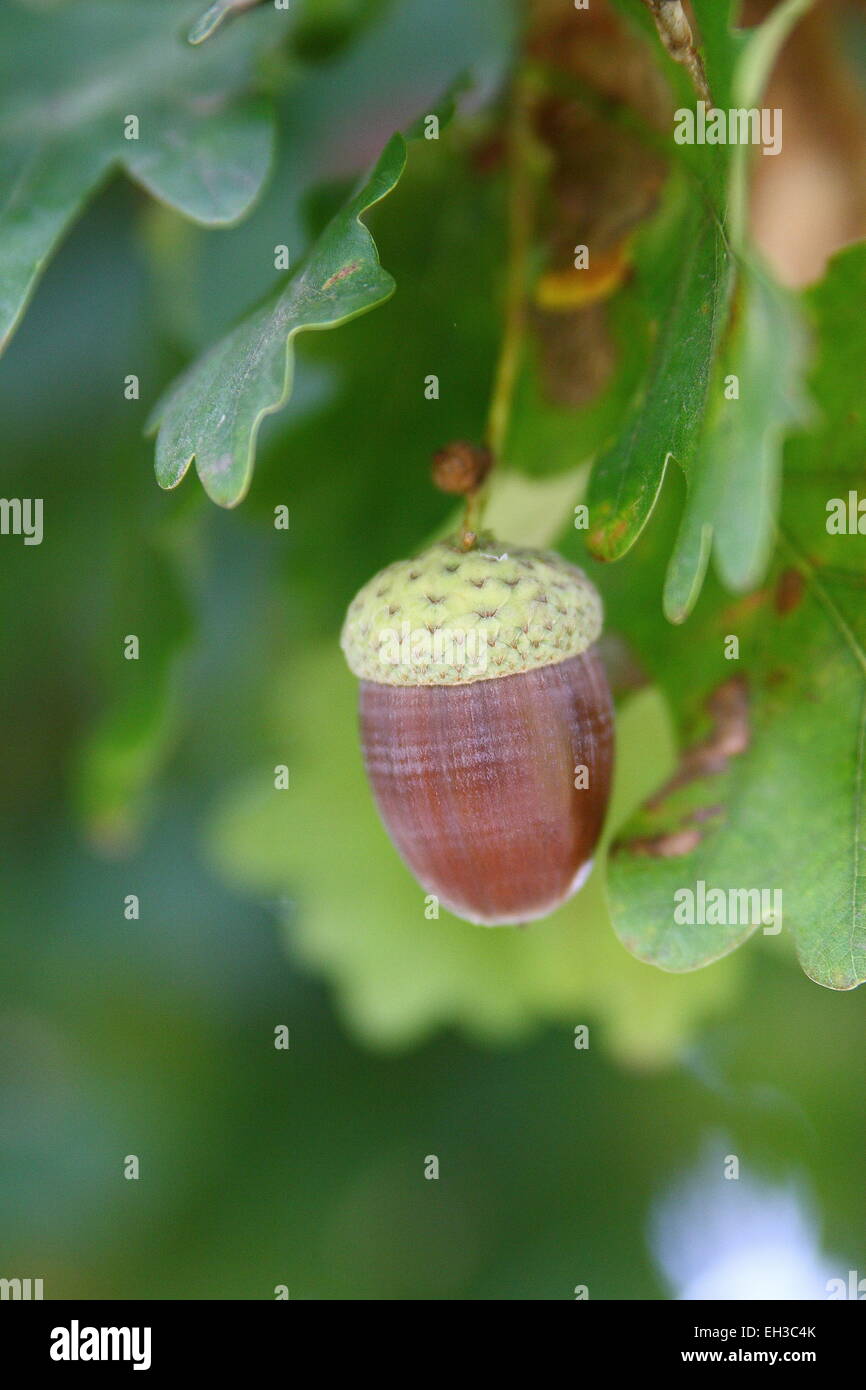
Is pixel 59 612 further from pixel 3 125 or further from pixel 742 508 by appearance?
pixel 742 508

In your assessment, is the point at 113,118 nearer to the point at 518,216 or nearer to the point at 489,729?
the point at 518,216

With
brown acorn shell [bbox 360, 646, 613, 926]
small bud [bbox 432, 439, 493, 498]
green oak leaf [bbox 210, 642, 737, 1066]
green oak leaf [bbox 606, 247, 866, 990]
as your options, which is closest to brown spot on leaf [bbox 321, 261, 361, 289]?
small bud [bbox 432, 439, 493, 498]

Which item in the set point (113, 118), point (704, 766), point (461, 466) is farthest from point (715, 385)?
point (113, 118)

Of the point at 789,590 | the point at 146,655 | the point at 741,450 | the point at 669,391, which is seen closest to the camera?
the point at 741,450

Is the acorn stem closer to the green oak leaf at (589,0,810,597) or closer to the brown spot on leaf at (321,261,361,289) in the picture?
the green oak leaf at (589,0,810,597)
